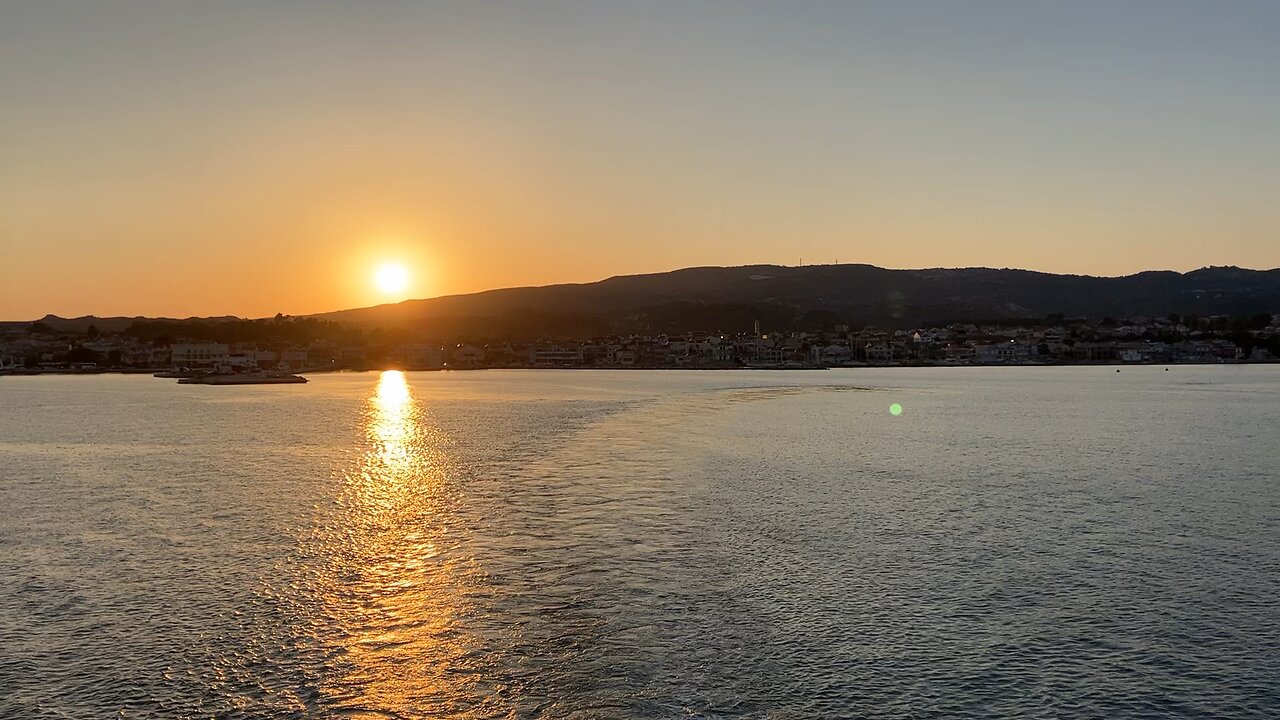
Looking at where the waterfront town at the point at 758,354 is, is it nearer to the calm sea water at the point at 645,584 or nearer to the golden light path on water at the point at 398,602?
the calm sea water at the point at 645,584

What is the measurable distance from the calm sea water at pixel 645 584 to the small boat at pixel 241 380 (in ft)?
330

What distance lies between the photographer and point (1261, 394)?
75625 millimetres

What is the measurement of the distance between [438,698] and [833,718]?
4444mm

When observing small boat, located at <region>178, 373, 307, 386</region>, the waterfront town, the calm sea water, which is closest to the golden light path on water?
the calm sea water

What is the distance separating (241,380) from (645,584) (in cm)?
12760

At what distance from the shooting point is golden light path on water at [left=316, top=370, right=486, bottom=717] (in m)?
10.7

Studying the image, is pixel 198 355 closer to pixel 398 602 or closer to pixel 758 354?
pixel 758 354

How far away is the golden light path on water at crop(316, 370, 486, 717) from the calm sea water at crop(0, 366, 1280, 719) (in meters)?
0.07

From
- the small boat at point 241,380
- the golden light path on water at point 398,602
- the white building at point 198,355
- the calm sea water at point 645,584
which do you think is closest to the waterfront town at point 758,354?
the white building at point 198,355

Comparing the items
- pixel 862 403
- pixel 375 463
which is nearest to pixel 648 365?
pixel 862 403

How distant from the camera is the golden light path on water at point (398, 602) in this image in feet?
35.1

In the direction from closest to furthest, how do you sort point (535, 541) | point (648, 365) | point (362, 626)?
point (362, 626), point (535, 541), point (648, 365)

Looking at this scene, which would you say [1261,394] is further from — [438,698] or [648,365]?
[648,365]

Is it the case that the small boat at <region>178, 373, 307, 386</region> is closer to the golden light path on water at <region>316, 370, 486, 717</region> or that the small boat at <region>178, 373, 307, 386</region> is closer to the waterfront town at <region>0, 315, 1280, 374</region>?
the waterfront town at <region>0, 315, 1280, 374</region>
